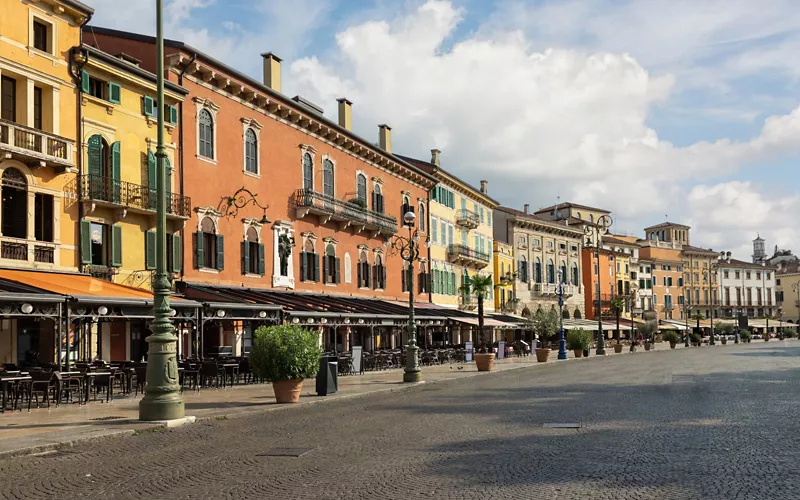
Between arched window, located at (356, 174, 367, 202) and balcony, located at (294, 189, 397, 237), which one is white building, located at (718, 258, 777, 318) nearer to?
balcony, located at (294, 189, 397, 237)

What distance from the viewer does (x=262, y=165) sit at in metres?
34.0

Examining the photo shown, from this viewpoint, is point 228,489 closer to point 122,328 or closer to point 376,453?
point 376,453

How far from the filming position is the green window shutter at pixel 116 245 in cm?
2522

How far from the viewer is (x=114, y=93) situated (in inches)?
1025

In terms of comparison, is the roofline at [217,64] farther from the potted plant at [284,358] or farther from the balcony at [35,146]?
the potted plant at [284,358]

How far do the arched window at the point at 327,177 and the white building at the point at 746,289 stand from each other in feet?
329

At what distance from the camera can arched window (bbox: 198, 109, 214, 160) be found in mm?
30281

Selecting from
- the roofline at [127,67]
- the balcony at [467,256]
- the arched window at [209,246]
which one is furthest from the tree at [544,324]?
the roofline at [127,67]

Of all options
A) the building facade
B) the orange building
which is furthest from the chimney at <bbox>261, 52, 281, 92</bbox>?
the building facade

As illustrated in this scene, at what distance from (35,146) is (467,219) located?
39.3 m

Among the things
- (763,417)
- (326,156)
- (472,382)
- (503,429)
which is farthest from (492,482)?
(326,156)

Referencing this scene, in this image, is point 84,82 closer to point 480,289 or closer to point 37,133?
point 37,133

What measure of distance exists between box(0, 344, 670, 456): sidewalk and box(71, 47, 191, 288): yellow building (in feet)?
18.0

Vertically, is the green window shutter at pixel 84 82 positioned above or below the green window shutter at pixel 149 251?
above
